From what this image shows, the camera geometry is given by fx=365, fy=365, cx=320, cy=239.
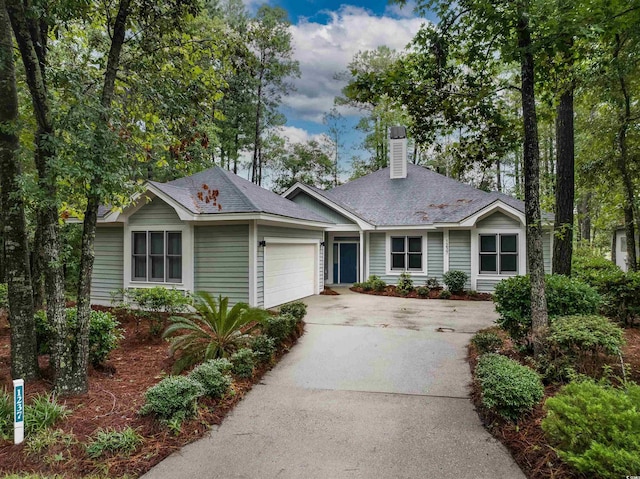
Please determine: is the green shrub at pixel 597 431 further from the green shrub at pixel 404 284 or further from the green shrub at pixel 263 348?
the green shrub at pixel 404 284

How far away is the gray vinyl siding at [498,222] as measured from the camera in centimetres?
1301

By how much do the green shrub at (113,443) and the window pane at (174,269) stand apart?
6.74m

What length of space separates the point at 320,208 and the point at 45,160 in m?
11.9

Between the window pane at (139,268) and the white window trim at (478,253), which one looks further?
the white window trim at (478,253)

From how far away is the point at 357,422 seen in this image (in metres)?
4.00

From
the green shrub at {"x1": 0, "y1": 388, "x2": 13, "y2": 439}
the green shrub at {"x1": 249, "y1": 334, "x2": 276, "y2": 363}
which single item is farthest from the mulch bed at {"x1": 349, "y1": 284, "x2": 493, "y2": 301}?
the green shrub at {"x1": 0, "y1": 388, "x2": 13, "y2": 439}

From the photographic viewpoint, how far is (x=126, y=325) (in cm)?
826

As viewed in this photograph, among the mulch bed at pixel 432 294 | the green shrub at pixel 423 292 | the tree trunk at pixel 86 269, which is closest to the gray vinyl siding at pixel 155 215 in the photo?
the tree trunk at pixel 86 269

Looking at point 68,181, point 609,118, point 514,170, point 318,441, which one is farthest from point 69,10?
point 514,170

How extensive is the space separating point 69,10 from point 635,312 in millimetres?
10951

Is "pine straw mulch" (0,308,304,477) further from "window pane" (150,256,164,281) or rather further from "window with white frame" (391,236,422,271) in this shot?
"window with white frame" (391,236,422,271)

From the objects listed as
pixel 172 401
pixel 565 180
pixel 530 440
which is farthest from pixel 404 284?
pixel 172 401

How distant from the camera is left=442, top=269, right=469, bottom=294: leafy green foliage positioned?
1324 centimetres

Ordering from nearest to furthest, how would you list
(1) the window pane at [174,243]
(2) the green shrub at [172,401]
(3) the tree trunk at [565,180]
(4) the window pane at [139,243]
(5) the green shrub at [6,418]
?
(5) the green shrub at [6,418]
(2) the green shrub at [172,401]
(3) the tree trunk at [565,180]
(1) the window pane at [174,243]
(4) the window pane at [139,243]
